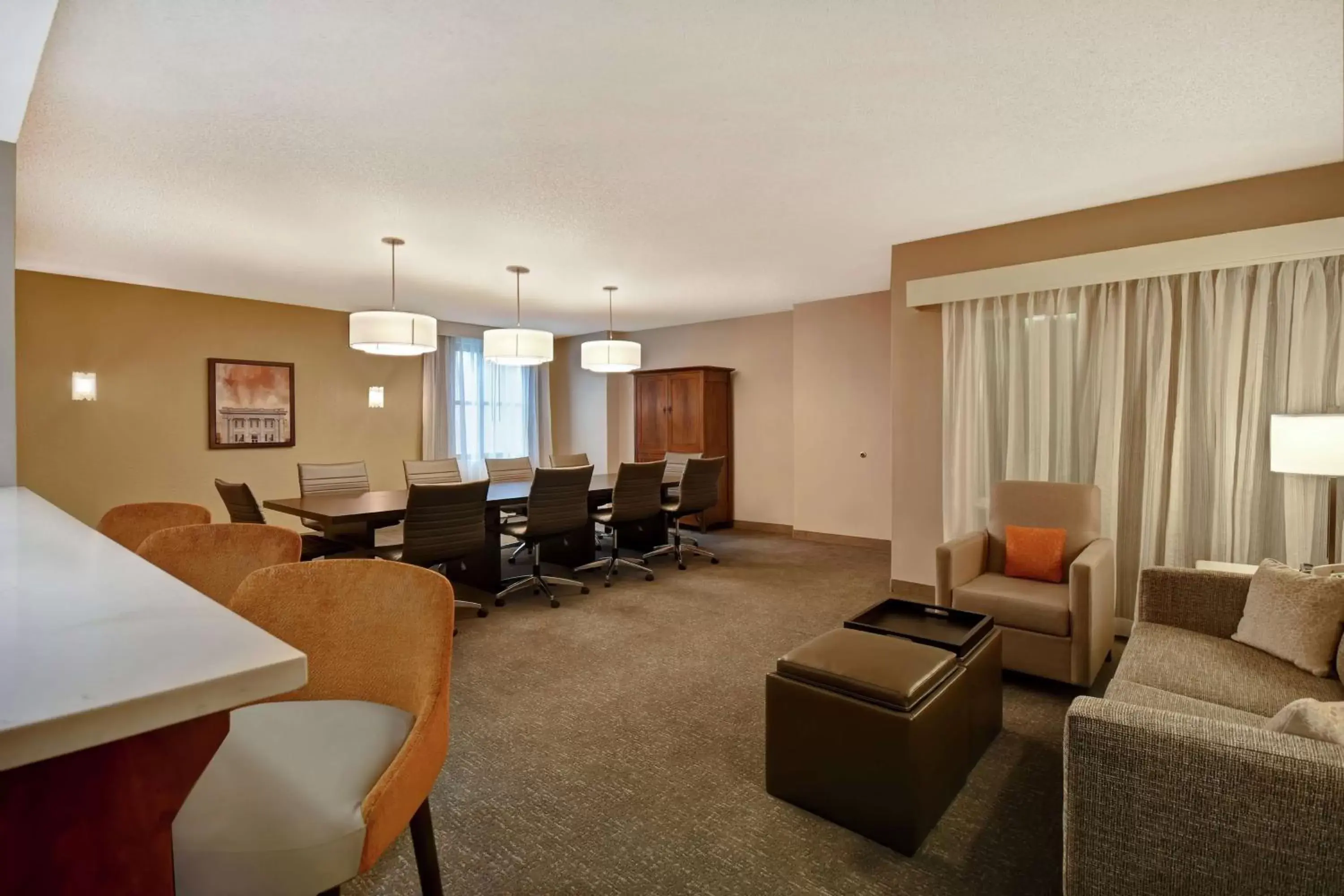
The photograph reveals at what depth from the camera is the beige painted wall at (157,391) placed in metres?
4.93

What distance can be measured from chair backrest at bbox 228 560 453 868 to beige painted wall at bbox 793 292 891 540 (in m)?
5.35

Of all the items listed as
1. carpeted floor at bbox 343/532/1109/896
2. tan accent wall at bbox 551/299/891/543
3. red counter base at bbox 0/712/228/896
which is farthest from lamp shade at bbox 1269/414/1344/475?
red counter base at bbox 0/712/228/896

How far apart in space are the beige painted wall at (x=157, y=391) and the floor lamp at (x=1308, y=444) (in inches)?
282

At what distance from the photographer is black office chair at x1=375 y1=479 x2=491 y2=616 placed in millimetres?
3484

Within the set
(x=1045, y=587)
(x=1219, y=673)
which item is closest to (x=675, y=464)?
(x=1045, y=587)

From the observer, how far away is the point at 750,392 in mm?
7172

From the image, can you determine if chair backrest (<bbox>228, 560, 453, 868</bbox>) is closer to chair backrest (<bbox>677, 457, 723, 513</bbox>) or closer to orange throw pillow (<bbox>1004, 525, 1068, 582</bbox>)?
orange throw pillow (<bbox>1004, 525, 1068, 582</bbox>)

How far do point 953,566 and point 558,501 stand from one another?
252 cm

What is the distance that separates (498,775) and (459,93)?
2514 mm

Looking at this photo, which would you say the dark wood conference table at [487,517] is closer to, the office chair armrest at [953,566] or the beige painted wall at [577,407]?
the beige painted wall at [577,407]

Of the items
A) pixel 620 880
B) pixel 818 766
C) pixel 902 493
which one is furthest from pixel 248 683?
pixel 902 493

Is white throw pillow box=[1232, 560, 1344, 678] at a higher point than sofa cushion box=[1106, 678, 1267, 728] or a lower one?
higher

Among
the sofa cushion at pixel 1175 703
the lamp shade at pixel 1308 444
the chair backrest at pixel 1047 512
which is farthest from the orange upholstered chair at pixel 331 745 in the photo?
the lamp shade at pixel 1308 444

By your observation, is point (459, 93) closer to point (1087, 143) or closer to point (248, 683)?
point (248, 683)
